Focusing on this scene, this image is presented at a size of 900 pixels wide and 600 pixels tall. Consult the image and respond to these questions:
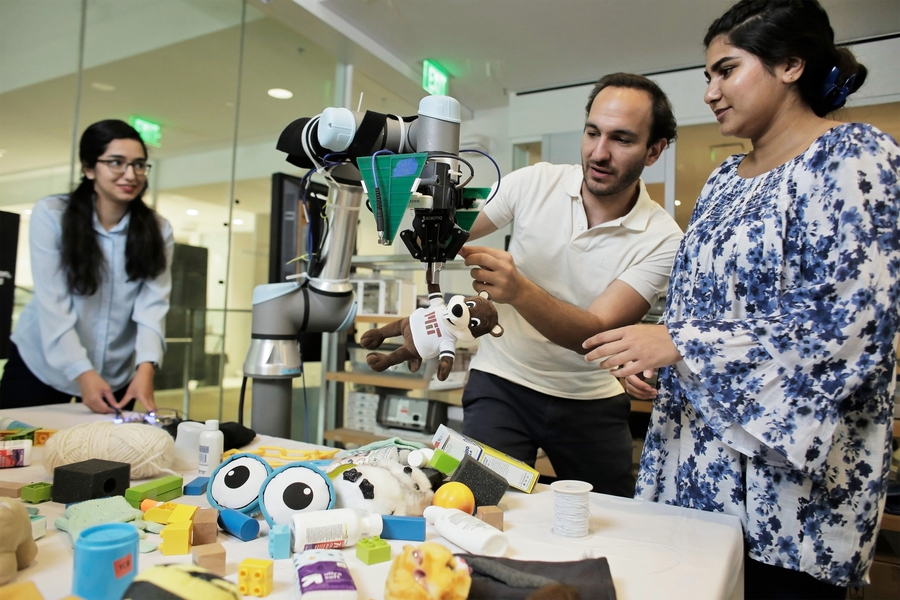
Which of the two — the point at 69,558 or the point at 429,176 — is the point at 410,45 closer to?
the point at 429,176

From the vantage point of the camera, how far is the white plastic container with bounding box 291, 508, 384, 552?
0.68 m

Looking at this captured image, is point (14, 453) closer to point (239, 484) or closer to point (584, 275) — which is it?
point (239, 484)

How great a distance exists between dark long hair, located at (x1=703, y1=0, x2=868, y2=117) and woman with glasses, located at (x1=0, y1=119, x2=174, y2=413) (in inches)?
63.2

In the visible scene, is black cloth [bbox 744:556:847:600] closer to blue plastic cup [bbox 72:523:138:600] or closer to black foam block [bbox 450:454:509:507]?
black foam block [bbox 450:454:509:507]

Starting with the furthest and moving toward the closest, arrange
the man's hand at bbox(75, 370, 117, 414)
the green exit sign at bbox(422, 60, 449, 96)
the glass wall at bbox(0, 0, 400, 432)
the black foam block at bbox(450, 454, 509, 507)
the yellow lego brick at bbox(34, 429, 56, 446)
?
the green exit sign at bbox(422, 60, 449, 96), the glass wall at bbox(0, 0, 400, 432), the man's hand at bbox(75, 370, 117, 414), the yellow lego brick at bbox(34, 429, 56, 446), the black foam block at bbox(450, 454, 509, 507)

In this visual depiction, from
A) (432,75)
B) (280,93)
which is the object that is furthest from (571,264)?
(432,75)

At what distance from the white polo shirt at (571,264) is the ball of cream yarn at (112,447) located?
0.73 metres

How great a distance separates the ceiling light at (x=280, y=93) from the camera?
10.7 ft

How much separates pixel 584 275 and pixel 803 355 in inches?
23.5

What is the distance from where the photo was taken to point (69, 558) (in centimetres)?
66

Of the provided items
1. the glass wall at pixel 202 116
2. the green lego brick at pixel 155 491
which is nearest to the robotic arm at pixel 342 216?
the green lego brick at pixel 155 491

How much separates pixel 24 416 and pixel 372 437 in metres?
1.39

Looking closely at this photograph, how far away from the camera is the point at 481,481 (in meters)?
0.86

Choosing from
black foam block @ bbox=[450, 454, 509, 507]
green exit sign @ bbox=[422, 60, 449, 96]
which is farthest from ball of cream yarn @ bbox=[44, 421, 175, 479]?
green exit sign @ bbox=[422, 60, 449, 96]
